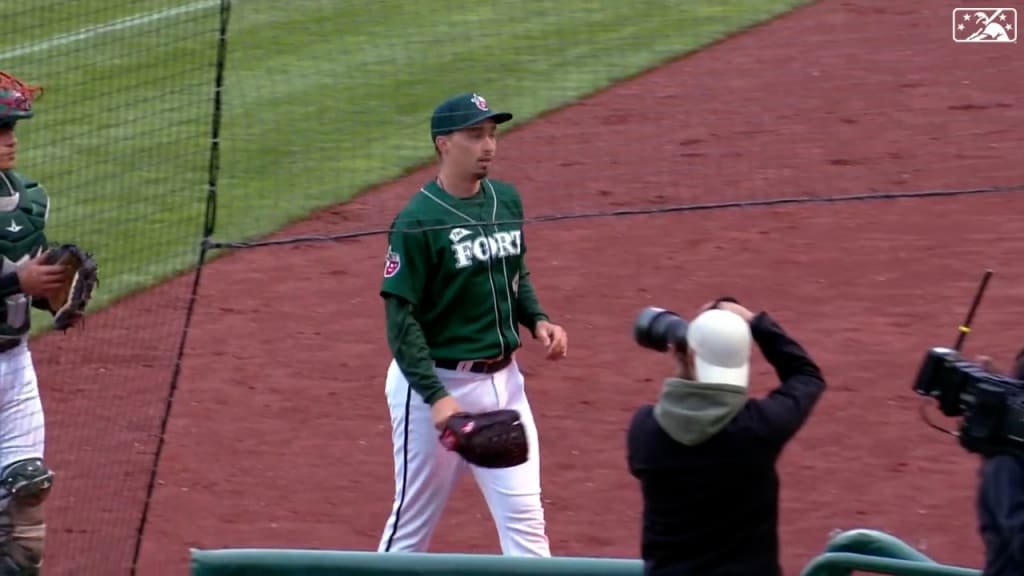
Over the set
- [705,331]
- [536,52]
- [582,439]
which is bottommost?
[582,439]

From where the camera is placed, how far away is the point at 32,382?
522cm

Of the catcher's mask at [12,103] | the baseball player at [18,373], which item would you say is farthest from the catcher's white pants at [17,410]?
the catcher's mask at [12,103]

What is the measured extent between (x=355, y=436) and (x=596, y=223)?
2892 mm

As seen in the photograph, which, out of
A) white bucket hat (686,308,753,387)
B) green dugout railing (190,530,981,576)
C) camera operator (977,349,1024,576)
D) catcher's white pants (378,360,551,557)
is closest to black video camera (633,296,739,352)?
white bucket hat (686,308,753,387)

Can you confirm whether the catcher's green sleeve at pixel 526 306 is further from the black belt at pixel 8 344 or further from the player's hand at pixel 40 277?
the black belt at pixel 8 344

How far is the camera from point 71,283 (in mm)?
5078

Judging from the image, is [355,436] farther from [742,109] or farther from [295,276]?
[742,109]

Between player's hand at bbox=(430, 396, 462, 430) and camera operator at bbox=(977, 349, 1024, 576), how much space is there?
5.46ft

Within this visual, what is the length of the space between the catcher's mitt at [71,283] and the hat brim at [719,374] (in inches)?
90.0

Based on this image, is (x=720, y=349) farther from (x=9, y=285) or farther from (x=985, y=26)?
(x=985, y=26)

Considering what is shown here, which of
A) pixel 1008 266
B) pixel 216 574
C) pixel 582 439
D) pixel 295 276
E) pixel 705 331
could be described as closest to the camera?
pixel 705 331

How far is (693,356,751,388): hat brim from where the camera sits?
3.50 m

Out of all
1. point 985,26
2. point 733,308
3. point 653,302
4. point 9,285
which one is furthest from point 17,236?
point 985,26

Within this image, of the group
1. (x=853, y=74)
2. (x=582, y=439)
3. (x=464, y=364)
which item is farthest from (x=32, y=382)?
(x=853, y=74)
